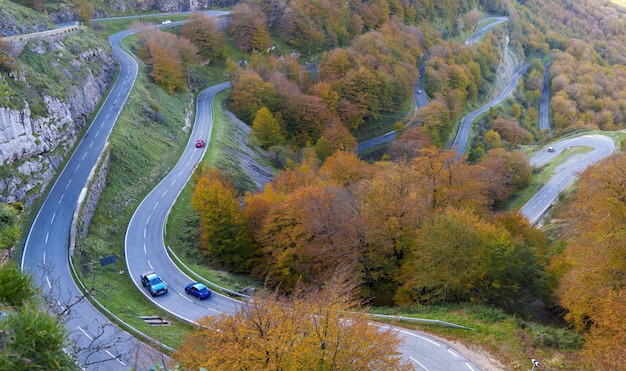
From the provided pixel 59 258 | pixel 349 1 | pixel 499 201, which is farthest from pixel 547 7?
pixel 59 258

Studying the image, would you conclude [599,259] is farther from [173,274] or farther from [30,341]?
[173,274]

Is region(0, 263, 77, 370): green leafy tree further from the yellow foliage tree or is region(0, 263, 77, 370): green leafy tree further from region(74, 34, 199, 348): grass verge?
region(74, 34, 199, 348): grass verge

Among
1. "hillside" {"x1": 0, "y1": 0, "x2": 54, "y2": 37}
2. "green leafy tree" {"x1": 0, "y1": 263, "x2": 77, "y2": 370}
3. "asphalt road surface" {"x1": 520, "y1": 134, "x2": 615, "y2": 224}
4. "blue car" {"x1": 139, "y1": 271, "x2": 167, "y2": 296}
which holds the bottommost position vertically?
"asphalt road surface" {"x1": 520, "y1": 134, "x2": 615, "y2": 224}

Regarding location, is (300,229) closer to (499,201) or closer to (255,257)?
(255,257)

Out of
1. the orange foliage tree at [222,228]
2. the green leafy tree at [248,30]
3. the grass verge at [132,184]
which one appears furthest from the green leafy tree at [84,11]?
the orange foliage tree at [222,228]

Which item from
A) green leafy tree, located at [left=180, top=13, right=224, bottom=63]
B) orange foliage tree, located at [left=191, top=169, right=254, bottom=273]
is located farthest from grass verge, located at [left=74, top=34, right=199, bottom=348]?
green leafy tree, located at [left=180, top=13, right=224, bottom=63]

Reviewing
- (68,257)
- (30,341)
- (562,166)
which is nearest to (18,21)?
(68,257)

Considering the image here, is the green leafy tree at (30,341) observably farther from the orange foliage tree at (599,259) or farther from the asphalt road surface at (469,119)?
the asphalt road surface at (469,119)
